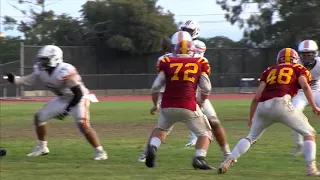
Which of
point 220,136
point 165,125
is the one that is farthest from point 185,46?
point 220,136

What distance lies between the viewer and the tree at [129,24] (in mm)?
50969

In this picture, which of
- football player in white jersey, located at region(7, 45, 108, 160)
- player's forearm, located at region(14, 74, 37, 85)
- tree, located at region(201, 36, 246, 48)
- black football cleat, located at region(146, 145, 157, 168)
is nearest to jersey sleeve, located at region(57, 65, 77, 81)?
football player in white jersey, located at region(7, 45, 108, 160)

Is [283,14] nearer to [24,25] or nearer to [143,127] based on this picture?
[24,25]

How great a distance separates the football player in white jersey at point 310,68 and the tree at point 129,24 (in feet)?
125

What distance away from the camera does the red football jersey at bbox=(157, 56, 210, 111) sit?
8938 mm

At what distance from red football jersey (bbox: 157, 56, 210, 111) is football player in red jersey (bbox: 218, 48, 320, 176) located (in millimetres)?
861

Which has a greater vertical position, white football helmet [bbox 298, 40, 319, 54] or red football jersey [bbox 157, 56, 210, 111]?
white football helmet [bbox 298, 40, 319, 54]

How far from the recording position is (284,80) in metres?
8.79

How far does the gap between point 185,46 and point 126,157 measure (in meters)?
2.69

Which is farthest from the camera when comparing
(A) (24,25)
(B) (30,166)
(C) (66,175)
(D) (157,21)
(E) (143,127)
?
(A) (24,25)

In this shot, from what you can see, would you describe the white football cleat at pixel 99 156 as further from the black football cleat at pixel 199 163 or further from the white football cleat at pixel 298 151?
the white football cleat at pixel 298 151

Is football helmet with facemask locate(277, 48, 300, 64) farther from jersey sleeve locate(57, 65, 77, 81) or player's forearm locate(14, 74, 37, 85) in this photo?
player's forearm locate(14, 74, 37, 85)

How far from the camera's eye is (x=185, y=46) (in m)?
9.05

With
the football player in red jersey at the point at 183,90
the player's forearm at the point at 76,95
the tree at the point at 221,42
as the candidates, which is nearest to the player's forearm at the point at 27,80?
the player's forearm at the point at 76,95
